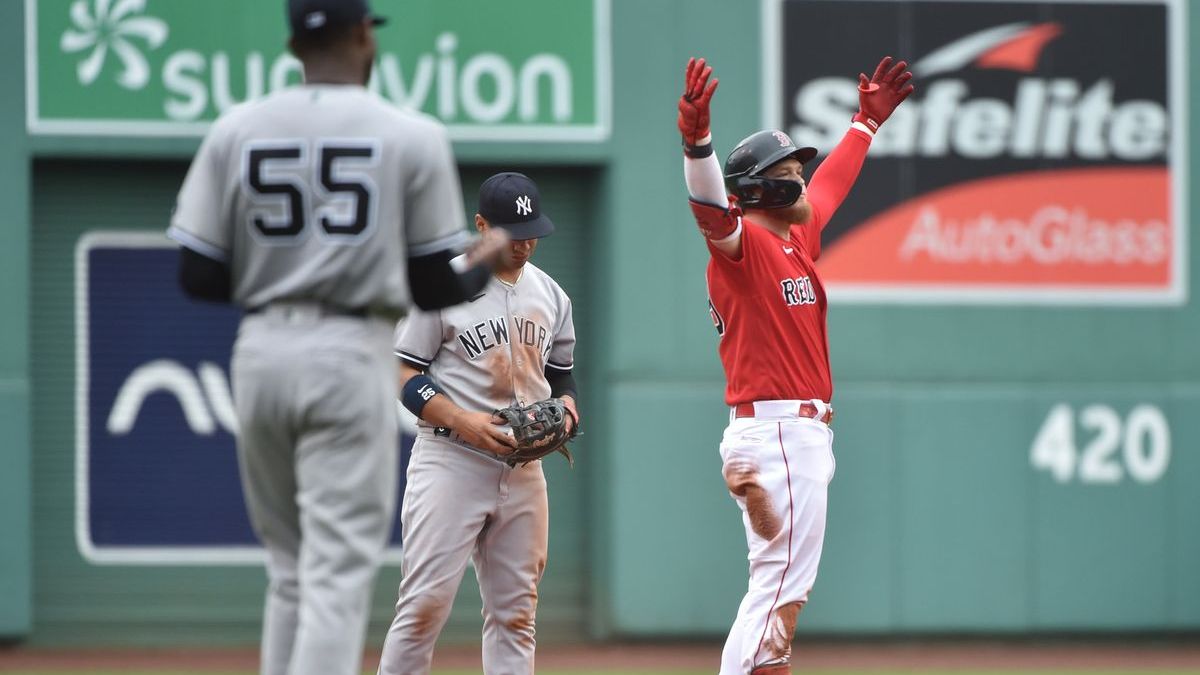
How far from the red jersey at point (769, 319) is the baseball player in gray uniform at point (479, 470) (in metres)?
0.62

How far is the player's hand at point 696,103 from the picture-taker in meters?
5.07

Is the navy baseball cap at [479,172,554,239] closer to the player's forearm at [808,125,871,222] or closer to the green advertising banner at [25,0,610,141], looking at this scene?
the player's forearm at [808,125,871,222]

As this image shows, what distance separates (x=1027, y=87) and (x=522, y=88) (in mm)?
3060

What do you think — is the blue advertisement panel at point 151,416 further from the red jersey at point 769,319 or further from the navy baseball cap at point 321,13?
the navy baseball cap at point 321,13

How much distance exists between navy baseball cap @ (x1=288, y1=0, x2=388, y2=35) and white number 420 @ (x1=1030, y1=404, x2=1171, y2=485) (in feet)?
22.2

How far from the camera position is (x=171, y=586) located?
377 inches

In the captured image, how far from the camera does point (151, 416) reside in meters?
9.55

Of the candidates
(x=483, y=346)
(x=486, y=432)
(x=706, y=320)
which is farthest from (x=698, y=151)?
(x=706, y=320)

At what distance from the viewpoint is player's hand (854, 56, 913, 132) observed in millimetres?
6289

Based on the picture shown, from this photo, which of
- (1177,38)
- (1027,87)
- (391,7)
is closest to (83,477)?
(391,7)

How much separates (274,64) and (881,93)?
13.9ft

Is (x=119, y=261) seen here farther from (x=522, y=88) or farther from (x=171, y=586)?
(x=522, y=88)

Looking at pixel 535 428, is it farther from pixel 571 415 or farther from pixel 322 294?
pixel 322 294

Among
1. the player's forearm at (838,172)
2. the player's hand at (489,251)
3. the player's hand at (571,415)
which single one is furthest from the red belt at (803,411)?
the player's hand at (489,251)
